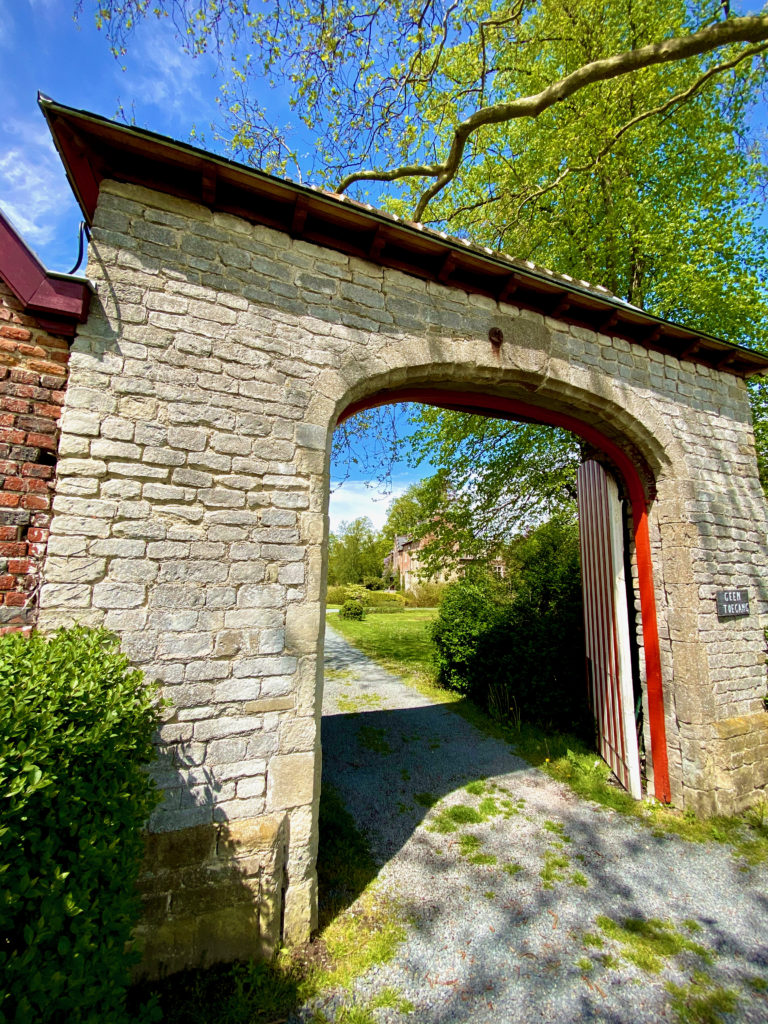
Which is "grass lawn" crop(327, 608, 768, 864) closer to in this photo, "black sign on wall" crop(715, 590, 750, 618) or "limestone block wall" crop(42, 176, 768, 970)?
"black sign on wall" crop(715, 590, 750, 618)

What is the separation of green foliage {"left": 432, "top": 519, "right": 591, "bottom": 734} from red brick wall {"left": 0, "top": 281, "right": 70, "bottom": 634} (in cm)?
604

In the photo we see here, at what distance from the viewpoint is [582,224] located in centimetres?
837

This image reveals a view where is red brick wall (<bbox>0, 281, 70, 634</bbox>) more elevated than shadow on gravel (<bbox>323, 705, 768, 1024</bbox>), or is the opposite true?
red brick wall (<bbox>0, 281, 70, 634</bbox>)

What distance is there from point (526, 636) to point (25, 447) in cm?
637

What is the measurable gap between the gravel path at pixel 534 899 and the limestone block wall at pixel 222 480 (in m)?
0.92

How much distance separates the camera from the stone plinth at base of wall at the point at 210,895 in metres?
2.42

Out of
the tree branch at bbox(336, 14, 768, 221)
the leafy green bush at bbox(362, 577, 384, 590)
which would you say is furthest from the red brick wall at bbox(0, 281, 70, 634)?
the leafy green bush at bbox(362, 577, 384, 590)

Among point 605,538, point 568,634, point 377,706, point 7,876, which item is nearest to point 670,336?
point 605,538

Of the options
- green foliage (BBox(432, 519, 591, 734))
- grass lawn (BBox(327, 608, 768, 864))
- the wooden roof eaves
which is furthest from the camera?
green foliage (BBox(432, 519, 591, 734))

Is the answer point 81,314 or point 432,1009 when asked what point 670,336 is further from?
point 432,1009

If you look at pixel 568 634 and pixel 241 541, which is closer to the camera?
pixel 241 541

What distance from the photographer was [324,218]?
3.36 meters

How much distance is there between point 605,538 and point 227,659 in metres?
4.34

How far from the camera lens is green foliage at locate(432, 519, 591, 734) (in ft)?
20.5
